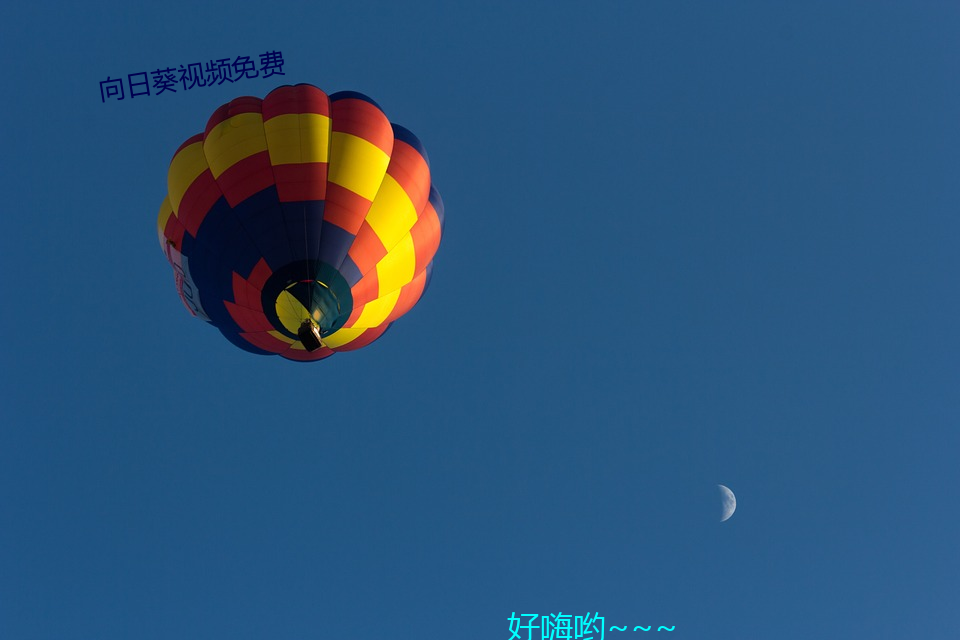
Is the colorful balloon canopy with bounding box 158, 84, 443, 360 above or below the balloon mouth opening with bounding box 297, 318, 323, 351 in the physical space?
above

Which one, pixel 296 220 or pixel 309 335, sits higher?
pixel 296 220

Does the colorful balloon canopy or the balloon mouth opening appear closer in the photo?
the balloon mouth opening

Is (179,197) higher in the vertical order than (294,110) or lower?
lower

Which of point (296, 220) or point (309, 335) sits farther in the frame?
point (296, 220)

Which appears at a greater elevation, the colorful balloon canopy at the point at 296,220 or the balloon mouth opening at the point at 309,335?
the colorful balloon canopy at the point at 296,220

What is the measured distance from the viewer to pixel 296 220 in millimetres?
11555

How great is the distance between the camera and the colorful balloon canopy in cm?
1150

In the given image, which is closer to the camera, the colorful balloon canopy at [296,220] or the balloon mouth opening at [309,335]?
the balloon mouth opening at [309,335]

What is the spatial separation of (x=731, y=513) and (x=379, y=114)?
494 inches

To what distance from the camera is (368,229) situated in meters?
12.1

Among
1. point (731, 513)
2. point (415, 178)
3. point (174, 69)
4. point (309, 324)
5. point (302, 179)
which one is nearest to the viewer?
point (309, 324)

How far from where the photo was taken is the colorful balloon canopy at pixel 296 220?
1150 centimetres

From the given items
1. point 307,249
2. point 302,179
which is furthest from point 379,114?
point 307,249

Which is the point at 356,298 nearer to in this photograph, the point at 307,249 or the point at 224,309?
the point at 307,249
